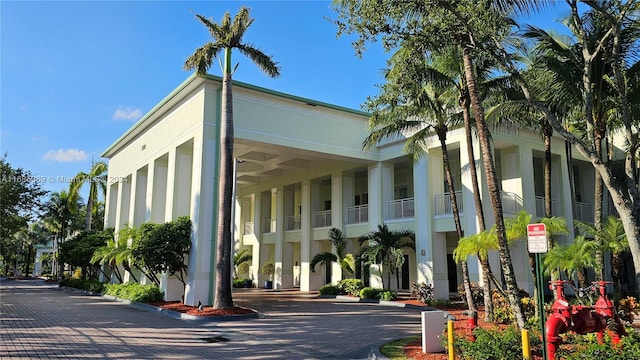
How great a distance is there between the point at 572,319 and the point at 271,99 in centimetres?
1642

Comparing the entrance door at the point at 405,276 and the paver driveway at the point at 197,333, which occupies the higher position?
the entrance door at the point at 405,276

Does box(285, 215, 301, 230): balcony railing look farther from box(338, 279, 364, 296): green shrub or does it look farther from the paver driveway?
the paver driveway

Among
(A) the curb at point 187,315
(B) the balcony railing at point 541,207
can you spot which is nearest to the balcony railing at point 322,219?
(B) the balcony railing at point 541,207

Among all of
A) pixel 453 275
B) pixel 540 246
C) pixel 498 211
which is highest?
pixel 498 211

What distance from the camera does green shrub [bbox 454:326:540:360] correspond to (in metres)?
7.80

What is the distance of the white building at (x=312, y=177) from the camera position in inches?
805

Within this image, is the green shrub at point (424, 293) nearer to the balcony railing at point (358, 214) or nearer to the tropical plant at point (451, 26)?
the balcony railing at point (358, 214)

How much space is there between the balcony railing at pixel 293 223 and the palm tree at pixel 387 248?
29.5 feet

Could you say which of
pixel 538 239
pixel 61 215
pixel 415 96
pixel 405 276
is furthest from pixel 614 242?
pixel 61 215

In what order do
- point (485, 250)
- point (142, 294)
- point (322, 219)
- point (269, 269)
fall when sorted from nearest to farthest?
point (485, 250)
point (142, 294)
point (322, 219)
point (269, 269)

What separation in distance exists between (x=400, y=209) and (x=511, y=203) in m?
5.31

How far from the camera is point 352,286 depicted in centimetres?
2370

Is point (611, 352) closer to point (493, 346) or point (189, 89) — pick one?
point (493, 346)

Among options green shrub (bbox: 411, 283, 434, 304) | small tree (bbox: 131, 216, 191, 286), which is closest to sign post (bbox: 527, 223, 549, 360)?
green shrub (bbox: 411, 283, 434, 304)
